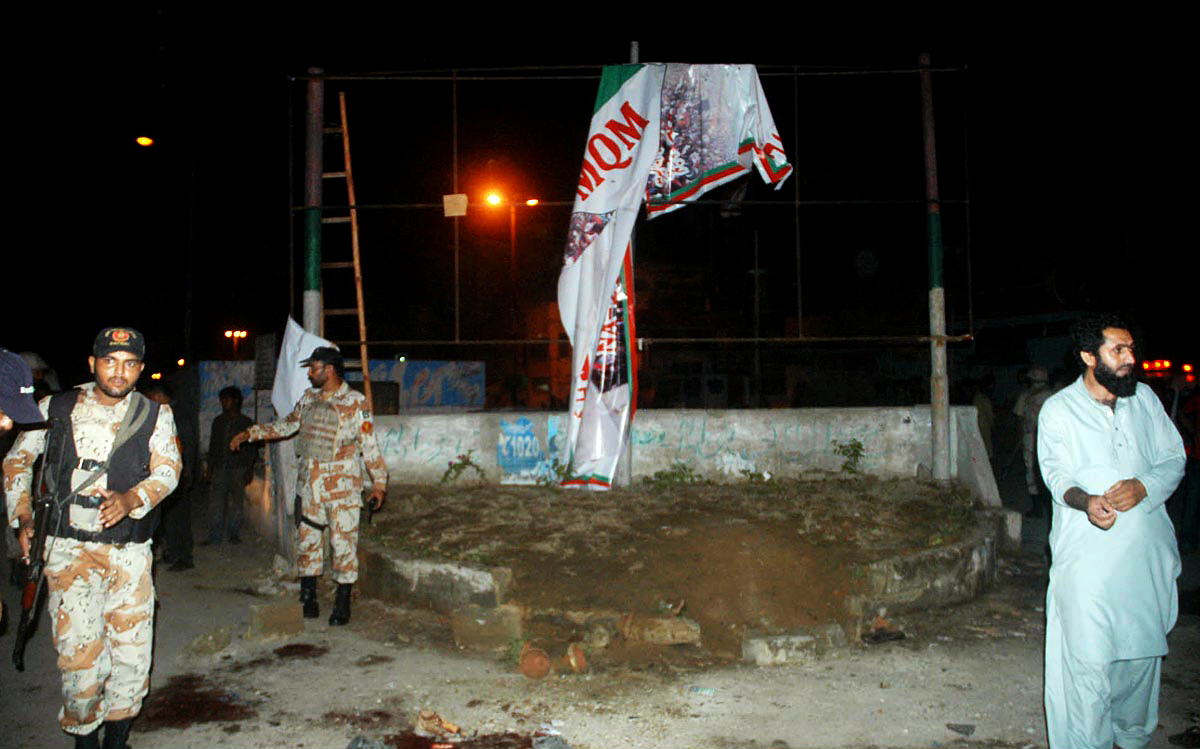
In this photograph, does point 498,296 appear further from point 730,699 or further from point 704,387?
point 730,699

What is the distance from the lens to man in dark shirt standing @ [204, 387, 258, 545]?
8.54 meters

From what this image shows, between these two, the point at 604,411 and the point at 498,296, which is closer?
the point at 604,411

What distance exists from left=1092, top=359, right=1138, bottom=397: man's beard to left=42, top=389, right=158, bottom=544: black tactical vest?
432cm

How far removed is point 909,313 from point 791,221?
17.0 feet

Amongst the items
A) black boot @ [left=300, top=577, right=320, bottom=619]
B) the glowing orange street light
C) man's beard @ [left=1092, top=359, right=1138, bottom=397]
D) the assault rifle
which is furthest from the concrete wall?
the glowing orange street light

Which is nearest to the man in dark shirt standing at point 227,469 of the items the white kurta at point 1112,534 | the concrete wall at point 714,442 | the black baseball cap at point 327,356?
the concrete wall at point 714,442

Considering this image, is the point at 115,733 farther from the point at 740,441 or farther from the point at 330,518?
the point at 740,441

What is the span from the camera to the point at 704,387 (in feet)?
74.1

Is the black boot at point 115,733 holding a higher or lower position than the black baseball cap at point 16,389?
lower

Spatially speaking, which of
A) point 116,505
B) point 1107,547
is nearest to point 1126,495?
point 1107,547

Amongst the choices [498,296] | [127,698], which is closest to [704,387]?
[498,296]

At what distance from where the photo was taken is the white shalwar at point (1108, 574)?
3.40 meters

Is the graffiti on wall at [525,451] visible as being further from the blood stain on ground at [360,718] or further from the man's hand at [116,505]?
the man's hand at [116,505]

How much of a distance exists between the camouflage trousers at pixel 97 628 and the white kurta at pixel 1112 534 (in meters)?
4.10
